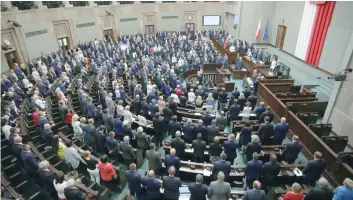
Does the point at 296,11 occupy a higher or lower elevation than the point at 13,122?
higher

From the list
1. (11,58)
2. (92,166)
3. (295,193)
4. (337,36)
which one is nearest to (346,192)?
(295,193)

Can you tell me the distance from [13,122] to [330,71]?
1582 centimetres

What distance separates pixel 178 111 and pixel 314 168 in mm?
5171

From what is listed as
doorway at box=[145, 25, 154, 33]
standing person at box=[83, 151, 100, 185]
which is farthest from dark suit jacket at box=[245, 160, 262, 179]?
doorway at box=[145, 25, 154, 33]

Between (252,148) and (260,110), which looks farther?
(260,110)

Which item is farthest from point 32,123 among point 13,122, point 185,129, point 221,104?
point 221,104

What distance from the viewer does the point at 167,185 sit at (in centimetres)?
506

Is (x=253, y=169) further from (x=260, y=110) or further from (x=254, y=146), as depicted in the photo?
(x=260, y=110)

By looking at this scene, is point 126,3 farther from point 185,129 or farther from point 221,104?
point 185,129

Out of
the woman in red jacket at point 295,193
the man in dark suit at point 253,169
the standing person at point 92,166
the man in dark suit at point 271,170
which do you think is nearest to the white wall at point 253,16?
the man in dark suit at point 271,170

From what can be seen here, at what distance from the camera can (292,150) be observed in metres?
6.42

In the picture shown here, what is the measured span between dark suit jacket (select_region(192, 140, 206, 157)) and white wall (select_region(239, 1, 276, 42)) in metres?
18.6

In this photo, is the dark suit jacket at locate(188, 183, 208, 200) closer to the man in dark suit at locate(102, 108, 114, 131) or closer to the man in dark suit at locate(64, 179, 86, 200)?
the man in dark suit at locate(64, 179, 86, 200)

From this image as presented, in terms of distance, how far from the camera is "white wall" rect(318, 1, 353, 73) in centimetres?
1224
